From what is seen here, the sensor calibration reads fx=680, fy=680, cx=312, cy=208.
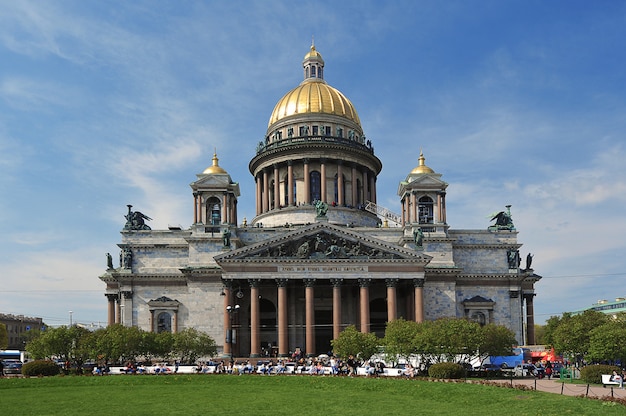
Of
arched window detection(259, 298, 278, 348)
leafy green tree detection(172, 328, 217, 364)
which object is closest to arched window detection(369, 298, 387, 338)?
arched window detection(259, 298, 278, 348)

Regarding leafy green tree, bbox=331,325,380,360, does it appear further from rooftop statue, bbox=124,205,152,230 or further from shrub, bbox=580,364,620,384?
rooftop statue, bbox=124,205,152,230

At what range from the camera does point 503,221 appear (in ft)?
266

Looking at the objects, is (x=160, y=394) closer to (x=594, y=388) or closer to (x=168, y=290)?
(x=594, y=388)

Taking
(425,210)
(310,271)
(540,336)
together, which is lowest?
(540,336)

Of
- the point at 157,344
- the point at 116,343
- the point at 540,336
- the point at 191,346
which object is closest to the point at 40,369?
the point at 116,343

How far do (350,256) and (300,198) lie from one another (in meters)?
21.0

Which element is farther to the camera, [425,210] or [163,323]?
[425,210]

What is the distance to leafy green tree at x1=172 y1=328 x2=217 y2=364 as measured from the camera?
62062 mm

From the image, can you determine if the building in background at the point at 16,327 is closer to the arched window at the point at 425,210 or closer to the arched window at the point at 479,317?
the arched window at the point at 425,210

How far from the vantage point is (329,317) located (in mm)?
76250

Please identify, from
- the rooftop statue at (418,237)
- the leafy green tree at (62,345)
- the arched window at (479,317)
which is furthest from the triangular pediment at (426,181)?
the leafy green tree at (62,345)

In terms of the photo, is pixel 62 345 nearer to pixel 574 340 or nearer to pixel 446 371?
pixel 446 371

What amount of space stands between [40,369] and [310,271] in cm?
2847

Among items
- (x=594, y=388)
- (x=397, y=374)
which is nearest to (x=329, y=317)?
(x=397, y=374)
